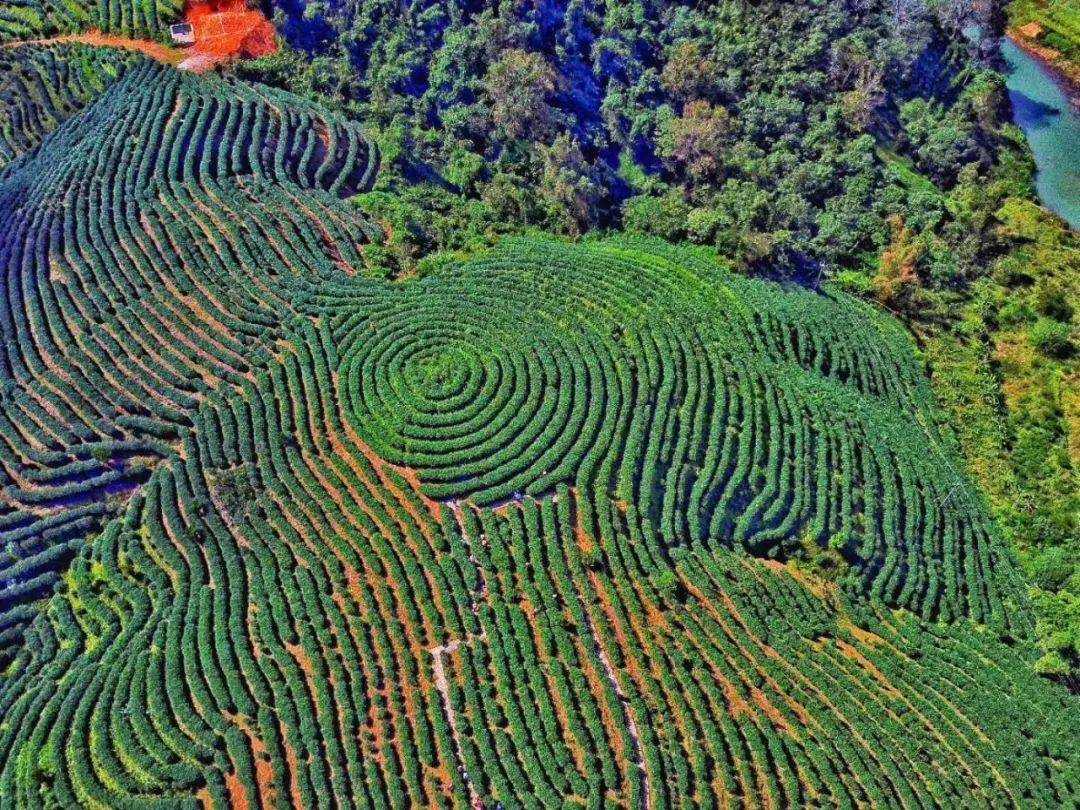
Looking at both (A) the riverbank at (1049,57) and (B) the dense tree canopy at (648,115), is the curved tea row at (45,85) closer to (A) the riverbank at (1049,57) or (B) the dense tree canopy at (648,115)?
(B) the dense tree canopy at (648,115)

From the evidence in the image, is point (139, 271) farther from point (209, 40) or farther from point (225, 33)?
point (225, 33)

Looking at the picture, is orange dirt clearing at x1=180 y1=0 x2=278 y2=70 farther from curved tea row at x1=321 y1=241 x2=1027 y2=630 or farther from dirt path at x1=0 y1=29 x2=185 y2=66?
curved tea row at x1=321 y1=241 x2=1027 y2=630

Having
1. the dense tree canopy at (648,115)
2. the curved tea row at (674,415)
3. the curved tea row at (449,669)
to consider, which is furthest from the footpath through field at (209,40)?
the curved tea row at (449,669)

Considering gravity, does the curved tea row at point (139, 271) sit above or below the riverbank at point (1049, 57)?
below

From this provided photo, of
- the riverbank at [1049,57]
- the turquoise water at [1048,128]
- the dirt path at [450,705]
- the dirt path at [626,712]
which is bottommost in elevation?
the dirt path at [450,705]

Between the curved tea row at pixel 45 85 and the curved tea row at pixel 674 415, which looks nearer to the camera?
the curved tea row at pixel 674 415

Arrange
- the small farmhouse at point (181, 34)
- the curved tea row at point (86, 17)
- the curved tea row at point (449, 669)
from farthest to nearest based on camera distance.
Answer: the curved tea row at point (86, 17), the small farmhouse at point (181, 34), the curved tea row at point (449, 669)

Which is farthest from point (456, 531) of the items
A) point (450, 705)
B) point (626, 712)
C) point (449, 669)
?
point (626, 712)
